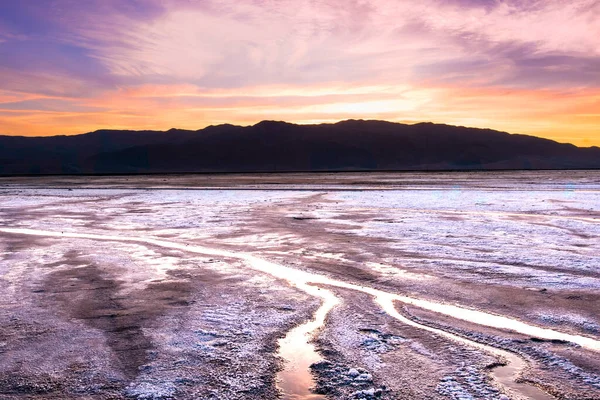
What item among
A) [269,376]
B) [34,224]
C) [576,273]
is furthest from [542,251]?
[34,224]

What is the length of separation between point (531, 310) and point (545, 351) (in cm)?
159

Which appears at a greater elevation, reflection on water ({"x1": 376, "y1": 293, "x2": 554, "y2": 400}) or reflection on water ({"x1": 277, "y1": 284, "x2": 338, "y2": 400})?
reflection on water ({"x1": 376, "y1": 293, "x2": 554, "y2": 400})

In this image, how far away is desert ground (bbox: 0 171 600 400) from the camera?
14.8 ft

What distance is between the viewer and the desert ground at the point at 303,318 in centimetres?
450

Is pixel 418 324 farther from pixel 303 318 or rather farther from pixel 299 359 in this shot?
pixel 299 359

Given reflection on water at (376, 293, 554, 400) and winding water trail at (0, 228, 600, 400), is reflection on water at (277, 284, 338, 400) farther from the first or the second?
reflection on water at (376, 293, 554, 400)

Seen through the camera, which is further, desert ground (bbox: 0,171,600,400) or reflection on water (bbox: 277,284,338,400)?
desert ground (bbox: 0,171,600,400)

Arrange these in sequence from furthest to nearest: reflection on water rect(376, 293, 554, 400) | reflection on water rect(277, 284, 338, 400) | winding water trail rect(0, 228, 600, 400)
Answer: winding water trail rect(0, 228, 600, 400) → reflection on water rect(277, 284, 338, 400) → reflection on water rect(376, 293, 554, 400)

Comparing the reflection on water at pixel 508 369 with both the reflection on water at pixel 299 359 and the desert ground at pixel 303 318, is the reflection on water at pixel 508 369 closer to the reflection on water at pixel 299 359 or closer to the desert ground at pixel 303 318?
the desert ground at pixel 303 318

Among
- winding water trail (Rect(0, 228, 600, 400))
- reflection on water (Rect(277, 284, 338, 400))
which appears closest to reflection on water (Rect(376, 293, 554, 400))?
winding water trail (Rect(0, 228, 600, 400))

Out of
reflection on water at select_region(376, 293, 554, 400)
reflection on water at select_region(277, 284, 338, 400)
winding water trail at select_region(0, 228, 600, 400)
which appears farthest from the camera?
winding water trail at select_region(0, 228, 600, 400)

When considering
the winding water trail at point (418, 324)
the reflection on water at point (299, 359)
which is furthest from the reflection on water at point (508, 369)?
the reflection on water at point (299, 359)

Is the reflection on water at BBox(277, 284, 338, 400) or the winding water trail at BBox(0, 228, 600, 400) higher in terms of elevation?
the winding water trail at BBox(0, 228, 600, 400)

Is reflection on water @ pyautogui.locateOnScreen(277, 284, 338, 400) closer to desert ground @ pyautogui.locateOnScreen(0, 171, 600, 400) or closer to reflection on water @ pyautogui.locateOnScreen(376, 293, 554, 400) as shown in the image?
desert ground @ pyautogui.locateOnScreen(0, 171, 600, 400)
